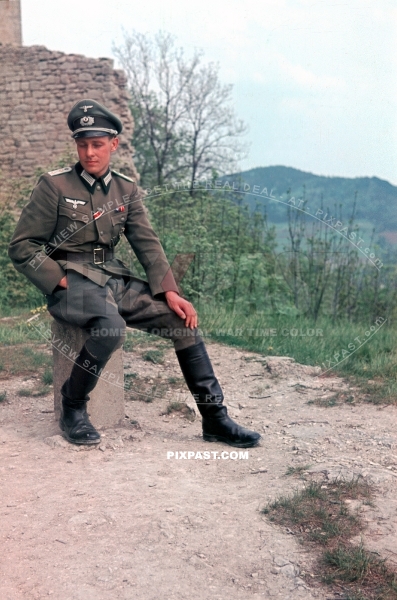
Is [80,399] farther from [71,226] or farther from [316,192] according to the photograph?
[316,192]

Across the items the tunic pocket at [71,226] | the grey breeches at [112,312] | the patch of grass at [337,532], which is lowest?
the patch of grass at [337,532]

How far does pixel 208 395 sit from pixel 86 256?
1034mm

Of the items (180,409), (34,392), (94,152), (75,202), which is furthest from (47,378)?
(94,152)

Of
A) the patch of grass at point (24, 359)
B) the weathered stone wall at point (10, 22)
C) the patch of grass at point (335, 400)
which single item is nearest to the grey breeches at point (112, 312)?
the patch of grass at point (335, 400)

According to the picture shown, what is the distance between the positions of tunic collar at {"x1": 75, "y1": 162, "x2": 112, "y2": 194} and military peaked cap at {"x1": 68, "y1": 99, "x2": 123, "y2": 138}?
0.21 metres

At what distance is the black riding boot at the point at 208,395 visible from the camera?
157 inches

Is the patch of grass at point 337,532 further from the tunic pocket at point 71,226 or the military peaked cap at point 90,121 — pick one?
the military peaked cap at point 90,121

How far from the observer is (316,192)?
31.0 feet

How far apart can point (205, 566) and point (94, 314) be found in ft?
5.15

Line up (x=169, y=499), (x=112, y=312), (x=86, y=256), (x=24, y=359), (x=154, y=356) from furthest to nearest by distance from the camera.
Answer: (x=154, y=356), (x=24, y=359), (x=86, y=256), (x=112, y=312), (x=169, y=499)

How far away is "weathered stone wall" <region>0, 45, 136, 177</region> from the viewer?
12555 mm

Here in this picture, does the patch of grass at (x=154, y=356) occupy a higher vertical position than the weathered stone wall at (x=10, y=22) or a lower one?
lower

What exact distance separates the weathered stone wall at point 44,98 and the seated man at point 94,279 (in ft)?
27.7

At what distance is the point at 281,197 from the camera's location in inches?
328
